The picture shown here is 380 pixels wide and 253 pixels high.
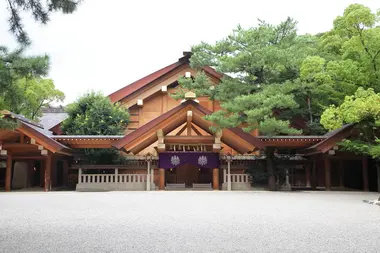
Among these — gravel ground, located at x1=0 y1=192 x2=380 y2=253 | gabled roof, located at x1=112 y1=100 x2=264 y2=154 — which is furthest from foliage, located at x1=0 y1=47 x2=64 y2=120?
gabled roof, located at x1=112 y1=100 x2=264 y2=154

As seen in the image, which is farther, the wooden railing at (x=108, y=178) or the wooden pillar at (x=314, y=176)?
the wooden pillar at (x=314, y=176)

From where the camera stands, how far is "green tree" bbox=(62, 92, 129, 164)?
1802cm

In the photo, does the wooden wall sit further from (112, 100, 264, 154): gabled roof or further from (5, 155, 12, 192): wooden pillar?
(5, 155, 12, 192): wooden pillar

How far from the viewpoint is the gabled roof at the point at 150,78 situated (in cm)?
2042

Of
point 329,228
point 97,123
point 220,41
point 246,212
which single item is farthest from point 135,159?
point 329,228

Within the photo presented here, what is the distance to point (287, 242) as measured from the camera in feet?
16.1

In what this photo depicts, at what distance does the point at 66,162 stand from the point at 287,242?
17.0 meters

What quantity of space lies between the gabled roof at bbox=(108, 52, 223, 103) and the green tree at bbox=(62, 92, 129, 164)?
1409mm

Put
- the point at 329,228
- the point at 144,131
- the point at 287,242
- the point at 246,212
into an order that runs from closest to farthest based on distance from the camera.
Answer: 1. the point at 287,242
2. the point at 329,228
3. the point at 246,212
4. the point at 144,131

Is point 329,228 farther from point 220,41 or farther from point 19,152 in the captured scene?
point 19,152

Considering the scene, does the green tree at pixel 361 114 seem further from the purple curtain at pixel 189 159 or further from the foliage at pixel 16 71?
the foliage at pixel 16 71

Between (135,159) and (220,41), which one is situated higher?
(220,41)

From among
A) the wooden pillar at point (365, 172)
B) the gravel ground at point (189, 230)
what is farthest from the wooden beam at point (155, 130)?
the wooden pillar at point (365, 172)

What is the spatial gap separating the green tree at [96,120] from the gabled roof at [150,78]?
1409 mm
